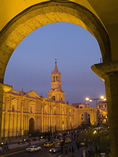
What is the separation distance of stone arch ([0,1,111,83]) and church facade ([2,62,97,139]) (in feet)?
85.5

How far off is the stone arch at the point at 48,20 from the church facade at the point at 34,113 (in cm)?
2607

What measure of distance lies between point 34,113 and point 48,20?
1377 inches

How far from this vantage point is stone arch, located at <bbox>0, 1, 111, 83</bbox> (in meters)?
4.68

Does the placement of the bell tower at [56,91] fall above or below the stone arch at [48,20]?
above

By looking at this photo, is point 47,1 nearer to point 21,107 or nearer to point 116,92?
point 116,92

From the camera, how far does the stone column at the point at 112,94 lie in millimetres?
3826

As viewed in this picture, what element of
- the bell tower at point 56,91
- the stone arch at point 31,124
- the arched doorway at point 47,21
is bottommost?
the stone arch at point 31,124

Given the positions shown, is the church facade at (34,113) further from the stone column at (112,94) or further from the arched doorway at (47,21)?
the stone column at (112,94)

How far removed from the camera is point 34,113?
3922cm

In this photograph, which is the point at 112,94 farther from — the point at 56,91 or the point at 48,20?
the point at 56,91

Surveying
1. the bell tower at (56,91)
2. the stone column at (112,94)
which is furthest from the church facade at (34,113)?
the stone column at (112,94)

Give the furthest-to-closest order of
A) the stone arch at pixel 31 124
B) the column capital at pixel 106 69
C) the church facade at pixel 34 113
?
the stone arch at pixel 31 124
the church facade at pixel 34 113
the column capital at pixel 106 69

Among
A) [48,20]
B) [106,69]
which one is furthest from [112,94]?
[48,20]

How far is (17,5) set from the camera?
5520 mm
